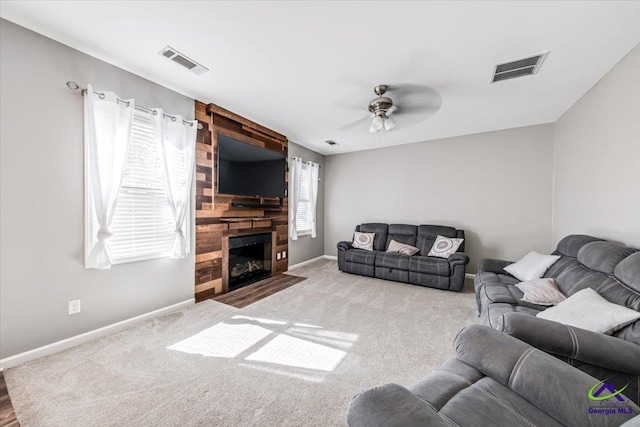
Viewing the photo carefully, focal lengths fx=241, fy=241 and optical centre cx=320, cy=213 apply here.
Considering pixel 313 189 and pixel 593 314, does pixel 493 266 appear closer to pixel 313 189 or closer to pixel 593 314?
pixel 593 314

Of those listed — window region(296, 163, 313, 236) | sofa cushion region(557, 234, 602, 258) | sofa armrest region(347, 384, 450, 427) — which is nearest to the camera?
sofa armrest region(347, 384, 450, 427)

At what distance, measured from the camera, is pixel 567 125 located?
3.36 metres

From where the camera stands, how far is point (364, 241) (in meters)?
4.93

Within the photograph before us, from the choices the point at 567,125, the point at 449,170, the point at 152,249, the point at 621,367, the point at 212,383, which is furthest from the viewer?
the point at 449,170

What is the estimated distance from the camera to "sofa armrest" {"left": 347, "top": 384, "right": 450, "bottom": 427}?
2.46ft

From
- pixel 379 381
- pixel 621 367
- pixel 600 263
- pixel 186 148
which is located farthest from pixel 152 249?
pixel 600 263

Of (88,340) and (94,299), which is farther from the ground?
(94,299)

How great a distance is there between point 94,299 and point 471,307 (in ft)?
13.8

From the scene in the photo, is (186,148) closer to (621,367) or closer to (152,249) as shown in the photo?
(152,249)

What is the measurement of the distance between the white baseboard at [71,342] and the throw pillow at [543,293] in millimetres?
3740

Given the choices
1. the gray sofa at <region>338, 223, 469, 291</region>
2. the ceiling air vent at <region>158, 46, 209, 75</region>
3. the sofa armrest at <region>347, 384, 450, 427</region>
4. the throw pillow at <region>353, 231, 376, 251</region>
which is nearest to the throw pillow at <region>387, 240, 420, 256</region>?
the gray sofa at <region>338, 223, 469, 291</region>

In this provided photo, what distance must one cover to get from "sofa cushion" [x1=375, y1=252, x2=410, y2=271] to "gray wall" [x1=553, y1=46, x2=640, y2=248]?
2.18 metres

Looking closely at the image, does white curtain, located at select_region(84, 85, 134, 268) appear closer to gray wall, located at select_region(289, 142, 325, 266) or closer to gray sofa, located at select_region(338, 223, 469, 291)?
gray wall, located at select_region(289, 142, 325, 266)

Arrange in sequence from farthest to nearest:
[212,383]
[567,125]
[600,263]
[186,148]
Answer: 1. [567,125]
2. [186,148]
3. [600,263]
4. [212,383]
